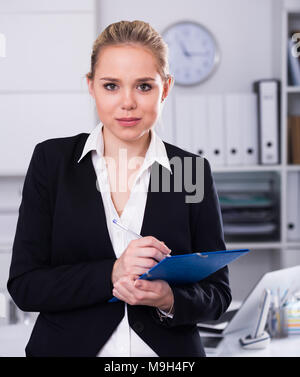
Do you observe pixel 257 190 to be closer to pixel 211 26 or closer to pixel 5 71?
pixel 211 26

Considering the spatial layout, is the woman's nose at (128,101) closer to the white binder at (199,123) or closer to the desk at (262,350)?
the desk at (262,350)

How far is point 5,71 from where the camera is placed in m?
2.71

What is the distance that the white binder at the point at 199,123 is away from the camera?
2711mm

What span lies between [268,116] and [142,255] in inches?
75.9

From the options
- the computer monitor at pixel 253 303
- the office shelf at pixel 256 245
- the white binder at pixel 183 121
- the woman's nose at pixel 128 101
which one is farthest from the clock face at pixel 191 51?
the woman's nose at pixel 128 101

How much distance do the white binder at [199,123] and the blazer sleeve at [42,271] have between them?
5.73ft

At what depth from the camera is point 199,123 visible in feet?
8.91

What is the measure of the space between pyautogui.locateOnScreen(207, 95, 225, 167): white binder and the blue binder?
1773 mm

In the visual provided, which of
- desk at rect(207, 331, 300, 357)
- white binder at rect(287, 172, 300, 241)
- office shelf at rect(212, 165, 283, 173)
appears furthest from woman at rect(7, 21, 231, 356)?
white binder at rect(287, 172, 300, 241)

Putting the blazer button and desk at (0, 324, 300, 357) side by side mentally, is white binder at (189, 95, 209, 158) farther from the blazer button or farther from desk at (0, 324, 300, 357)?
the blazer button

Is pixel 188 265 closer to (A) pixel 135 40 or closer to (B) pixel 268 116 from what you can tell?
(A) pixel 135 40

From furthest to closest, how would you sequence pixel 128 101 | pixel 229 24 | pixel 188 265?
pixel 229 24, pixel 128 101, pixel 188 265

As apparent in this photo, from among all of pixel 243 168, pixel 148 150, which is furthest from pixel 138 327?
pixel 243 168

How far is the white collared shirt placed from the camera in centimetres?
100
